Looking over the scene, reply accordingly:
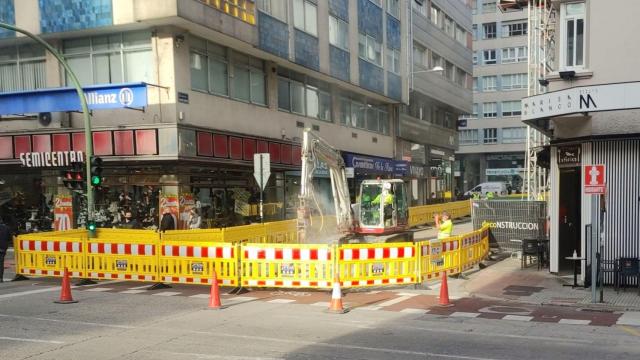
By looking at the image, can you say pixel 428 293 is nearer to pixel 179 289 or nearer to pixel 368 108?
pixel 179 289

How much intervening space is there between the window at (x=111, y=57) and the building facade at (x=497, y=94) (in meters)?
57.2

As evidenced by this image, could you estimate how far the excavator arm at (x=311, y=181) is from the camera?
1665 centimetres

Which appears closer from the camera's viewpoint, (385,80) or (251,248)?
(251,248)

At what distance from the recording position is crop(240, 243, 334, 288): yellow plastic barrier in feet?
42.6

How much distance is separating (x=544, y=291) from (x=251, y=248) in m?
6.60

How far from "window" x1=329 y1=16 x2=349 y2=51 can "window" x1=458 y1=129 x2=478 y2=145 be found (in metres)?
47.1

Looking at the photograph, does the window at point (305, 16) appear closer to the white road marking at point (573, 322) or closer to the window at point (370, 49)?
the window at point (370, 49)

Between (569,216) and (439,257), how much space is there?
4.31 metres

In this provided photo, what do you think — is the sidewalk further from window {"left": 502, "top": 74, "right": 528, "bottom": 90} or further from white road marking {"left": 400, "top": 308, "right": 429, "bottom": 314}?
window {"left": 502, "top": 74, "right": 528, "bottom": 90}

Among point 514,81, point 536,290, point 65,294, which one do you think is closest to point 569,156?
point 536,290

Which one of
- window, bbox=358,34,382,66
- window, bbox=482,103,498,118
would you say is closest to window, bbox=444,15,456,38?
window, bbox=358,34,382,66

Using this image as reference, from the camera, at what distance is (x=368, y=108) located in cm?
3853

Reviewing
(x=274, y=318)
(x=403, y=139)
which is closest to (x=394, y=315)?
(x=274, y=318)

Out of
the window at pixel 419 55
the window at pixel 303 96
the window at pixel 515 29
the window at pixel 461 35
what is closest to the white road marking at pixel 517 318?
the window at pixel 303 96
